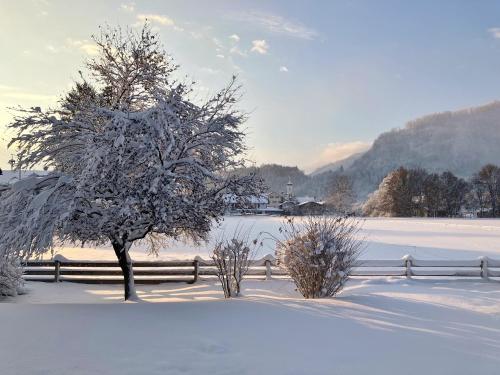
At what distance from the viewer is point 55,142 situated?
10.8 m

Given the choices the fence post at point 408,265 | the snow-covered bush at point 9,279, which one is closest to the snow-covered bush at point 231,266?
the snow-covered bush at point 9,279

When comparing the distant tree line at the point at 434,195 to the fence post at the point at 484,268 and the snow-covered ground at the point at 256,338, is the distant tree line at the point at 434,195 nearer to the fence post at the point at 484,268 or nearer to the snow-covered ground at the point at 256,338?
the fence post at the point at 484,268

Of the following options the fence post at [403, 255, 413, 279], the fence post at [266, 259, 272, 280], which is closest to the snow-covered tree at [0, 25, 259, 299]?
the fence post at [266, 259, 272, 280]

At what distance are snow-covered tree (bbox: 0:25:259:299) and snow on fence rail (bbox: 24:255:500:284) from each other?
170 inches

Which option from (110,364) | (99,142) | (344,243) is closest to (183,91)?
(99,142)

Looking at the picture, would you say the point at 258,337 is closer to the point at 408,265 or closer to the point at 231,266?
the point at 231,266

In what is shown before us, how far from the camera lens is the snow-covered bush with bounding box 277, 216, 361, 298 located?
10.9 meters

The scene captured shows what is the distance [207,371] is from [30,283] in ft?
41.0

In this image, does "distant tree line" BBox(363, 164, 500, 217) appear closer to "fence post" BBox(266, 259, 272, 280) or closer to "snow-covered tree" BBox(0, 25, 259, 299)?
"fence post" BBox(266, 259, 272, 280)

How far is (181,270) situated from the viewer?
1580 centimetres

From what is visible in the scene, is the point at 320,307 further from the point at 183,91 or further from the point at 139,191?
the point at 183,91

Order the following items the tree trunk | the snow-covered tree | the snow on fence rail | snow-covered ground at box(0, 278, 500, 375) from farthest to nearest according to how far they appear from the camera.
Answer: the snow on fence rail → the tree trunk → the snow-covered tree → snow-covered ground at box(0, 278, 500, 375)

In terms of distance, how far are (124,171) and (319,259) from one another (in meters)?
5.15

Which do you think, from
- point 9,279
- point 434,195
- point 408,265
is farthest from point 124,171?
point 434,195
